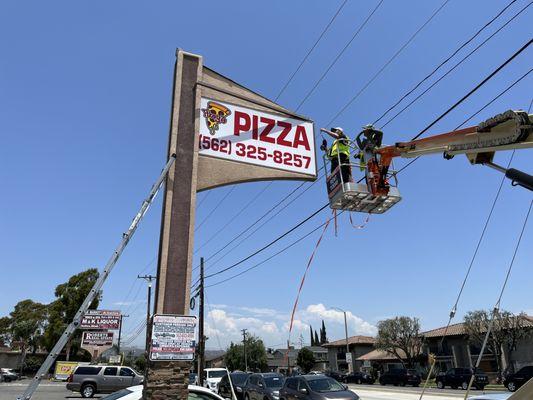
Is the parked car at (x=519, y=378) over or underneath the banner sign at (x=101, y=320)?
underneath

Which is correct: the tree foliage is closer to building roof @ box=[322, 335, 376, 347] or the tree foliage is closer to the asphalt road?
the asphalt road

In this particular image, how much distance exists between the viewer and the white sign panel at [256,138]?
8719 mm

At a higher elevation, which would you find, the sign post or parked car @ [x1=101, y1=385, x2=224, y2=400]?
the sign post

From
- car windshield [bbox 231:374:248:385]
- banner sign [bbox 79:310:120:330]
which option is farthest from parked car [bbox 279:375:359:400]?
banner sign [bbox 79:310:120:330]

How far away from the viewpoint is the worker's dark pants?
28.7 ft

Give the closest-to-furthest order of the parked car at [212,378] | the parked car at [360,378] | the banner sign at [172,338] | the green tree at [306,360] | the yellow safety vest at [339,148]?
the banner sign at [172,338]
the yellow safety vest at [339,148]
the parked car at [212,378]
the parked car at [360,378]
the green tree at [306,360]

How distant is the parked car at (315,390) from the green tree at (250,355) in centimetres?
7537

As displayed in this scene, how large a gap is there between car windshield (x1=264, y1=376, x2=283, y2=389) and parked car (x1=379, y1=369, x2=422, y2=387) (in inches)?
1002

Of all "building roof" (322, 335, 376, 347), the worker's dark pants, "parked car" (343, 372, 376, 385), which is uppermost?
the worker's dark pants

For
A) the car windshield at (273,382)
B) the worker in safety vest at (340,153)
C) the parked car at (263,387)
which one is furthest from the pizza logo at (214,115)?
the car windshield at (273,382)

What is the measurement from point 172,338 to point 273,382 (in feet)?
46.6

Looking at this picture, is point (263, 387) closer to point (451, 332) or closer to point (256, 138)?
point (256, 138)

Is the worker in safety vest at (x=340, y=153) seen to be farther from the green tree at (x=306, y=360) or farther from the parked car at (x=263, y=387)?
the green tree at (x=306, y=360)

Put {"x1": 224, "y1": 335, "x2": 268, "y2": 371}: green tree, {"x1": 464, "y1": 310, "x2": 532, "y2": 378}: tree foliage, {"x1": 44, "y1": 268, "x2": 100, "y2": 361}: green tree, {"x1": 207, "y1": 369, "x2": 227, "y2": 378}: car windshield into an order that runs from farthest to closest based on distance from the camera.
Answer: {"x1": 224, "y1": 335, "x2": 268, "y2": 371}: green tree
{"x1": 44, "y1": 268, "x2": 100, "y2": 361}: green tree
{"x1": 464, "y1": 310, "x2": 532, "y2": 378}: tree foliage
{"x1": 207, "y1": 369, "x2": 227, "y2": 378}: car windshield
